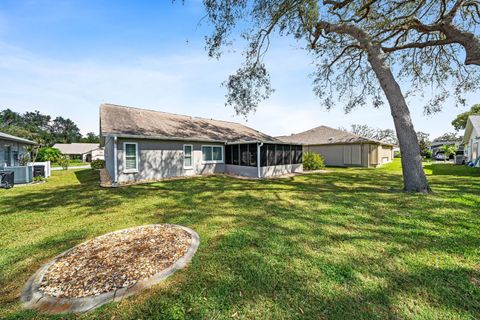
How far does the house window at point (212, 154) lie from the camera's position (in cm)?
1403

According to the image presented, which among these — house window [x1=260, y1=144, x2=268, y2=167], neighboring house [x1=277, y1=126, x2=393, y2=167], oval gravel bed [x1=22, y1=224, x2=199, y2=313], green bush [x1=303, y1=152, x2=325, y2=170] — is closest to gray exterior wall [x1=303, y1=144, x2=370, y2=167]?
neighboring house [x1=277, y1=126, x2=393, y2=167]

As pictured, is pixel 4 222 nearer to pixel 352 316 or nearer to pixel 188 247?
pixel 188 247

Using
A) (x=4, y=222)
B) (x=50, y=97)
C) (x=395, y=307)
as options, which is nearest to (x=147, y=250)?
(x=395, y=307)

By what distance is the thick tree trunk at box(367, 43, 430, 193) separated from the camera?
7.74 meters

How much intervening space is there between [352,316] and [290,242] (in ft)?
5.58

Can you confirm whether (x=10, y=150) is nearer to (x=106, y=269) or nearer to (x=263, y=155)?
(x=263, y=155)

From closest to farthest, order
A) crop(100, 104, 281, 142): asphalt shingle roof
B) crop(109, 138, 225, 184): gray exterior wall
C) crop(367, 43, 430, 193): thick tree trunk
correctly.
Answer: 1. crop(367, 43, 430, 193): thick tree trunk
2. crop(109, 138, 225, 184): gray exterior wall
3. crop(100, 104, 281, 142): asphalt shingle roof

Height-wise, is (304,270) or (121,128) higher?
(121,128)

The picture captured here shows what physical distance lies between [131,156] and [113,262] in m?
9.05

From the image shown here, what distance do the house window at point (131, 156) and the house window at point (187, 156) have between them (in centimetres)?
288

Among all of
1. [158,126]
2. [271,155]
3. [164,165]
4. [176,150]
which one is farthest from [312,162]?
[158,126]

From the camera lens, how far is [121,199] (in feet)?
24.1

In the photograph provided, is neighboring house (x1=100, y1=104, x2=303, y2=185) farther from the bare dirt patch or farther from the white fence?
the bare dirt patch

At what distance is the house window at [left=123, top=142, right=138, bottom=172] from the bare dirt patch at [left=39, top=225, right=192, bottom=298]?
7543 mm
